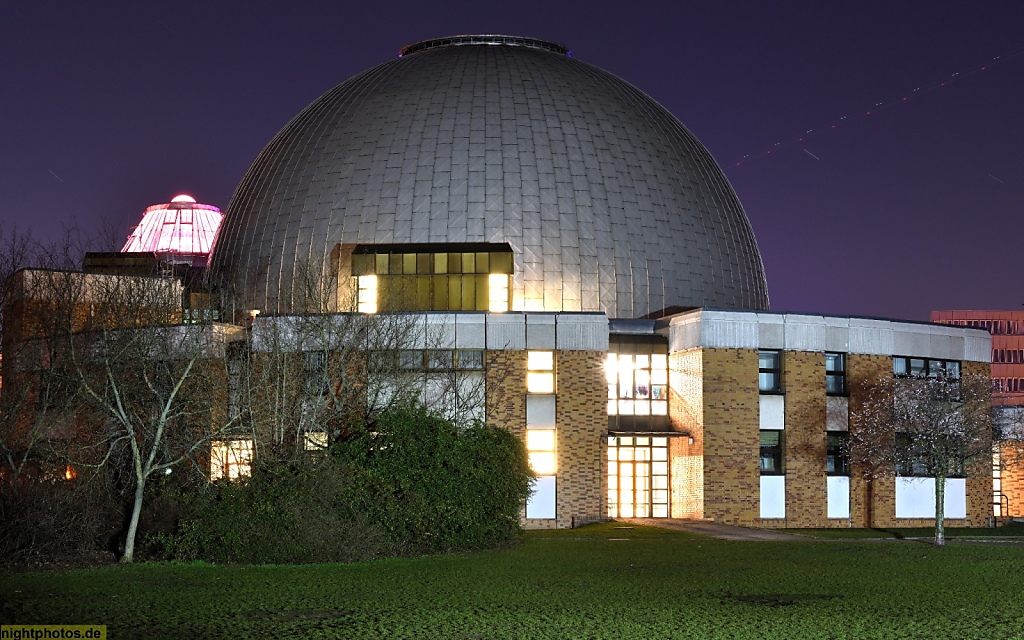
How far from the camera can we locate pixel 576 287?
52.1 metres

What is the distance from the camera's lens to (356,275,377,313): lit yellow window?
51250 mm

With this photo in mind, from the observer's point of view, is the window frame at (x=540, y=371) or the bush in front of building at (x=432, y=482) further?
the window frame at (x=540, y=371)

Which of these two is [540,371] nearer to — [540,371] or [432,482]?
[540,371]

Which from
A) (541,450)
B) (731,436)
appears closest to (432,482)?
(541,450)

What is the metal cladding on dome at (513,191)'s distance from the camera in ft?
173

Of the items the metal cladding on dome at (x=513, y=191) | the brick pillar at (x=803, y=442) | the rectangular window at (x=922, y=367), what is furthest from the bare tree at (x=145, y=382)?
the rectangular window at (x=922, y=367)

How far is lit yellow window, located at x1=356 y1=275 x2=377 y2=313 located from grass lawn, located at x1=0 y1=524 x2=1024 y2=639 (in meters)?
23.0

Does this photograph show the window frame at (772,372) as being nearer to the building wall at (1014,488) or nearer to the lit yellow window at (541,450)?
the lit yellow window at (541,450)

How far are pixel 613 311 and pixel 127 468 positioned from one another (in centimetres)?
2247

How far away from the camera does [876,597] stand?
21625 millimetres

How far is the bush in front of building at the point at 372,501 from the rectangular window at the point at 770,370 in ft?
49.3

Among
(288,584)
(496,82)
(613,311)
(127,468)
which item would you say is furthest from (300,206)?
(288,584)

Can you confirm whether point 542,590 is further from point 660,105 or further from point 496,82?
point 660,105

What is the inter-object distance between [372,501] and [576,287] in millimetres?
24681
